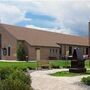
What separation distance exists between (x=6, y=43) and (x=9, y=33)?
230 centimetres

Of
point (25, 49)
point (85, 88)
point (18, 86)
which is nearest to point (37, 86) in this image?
point (85, 88)

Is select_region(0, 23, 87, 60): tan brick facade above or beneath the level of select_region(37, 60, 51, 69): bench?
above

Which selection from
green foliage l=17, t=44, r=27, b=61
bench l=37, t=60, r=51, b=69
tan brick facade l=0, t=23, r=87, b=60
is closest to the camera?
bench l=37, t=60, r=51, b=69

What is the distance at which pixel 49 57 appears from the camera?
213ft

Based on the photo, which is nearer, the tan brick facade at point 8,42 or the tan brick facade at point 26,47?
the tan brick facade at point 26,47

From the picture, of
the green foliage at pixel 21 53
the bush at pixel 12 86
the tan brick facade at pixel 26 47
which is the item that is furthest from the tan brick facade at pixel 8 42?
the bush at pixel 12 86

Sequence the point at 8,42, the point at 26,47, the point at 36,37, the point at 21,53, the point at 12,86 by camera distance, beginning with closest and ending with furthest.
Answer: the point at 12,86
the point at 21,53
the point at 26,47
the point at 8,42
the point at 36,37

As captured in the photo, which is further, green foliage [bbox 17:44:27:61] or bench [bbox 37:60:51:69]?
green foliage [bbox 17:44:27:61]

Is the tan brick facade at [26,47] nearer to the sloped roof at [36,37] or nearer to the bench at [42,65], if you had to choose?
the sloped roof at [36,37]

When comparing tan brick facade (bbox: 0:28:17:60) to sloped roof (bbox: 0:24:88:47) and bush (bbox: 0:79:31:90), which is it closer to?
sloped roof (bbox: 0:24:88:47)

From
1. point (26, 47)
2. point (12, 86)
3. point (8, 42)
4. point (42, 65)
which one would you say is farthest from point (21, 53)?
point (12, 86)

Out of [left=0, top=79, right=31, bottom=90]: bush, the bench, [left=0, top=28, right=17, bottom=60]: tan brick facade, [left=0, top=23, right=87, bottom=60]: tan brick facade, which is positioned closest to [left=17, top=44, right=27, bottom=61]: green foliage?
[left=0, top=23, right=87, bottom=60]: tan brick facade

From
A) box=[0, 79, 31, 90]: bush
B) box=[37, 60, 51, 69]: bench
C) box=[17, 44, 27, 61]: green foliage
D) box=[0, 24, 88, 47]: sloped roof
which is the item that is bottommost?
box=[0, 79, 31, 90]: bush

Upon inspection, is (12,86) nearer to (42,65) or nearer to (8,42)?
(42,65)
